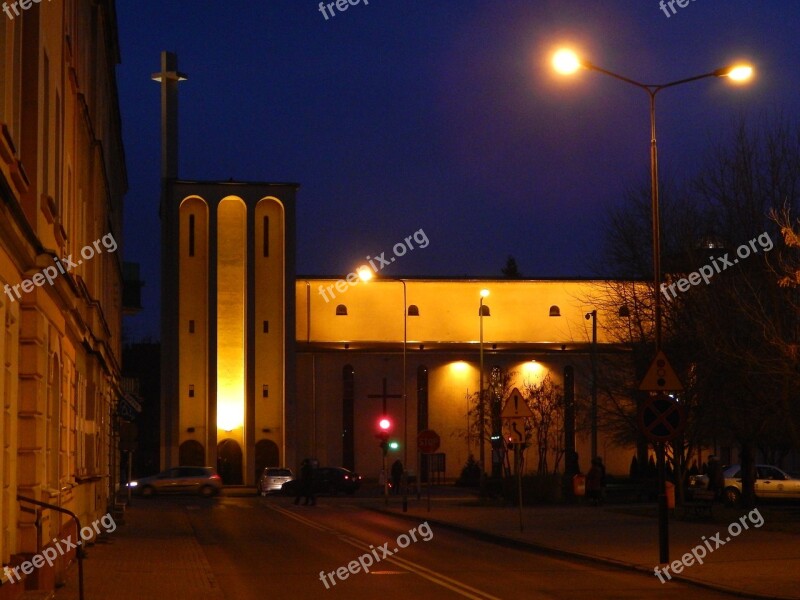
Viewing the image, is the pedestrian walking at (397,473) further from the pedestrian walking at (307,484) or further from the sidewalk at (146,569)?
the sidewalk at (146,569)

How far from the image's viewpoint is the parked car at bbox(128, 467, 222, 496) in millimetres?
58094

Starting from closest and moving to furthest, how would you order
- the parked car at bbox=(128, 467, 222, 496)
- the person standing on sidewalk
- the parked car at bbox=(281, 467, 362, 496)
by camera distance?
the person standing on sidewalk < the parked car at bbox=(128, 467, 222, 496) < the parked car at bbox=(281, 467, 362, 496)

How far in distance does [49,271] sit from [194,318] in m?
60.1

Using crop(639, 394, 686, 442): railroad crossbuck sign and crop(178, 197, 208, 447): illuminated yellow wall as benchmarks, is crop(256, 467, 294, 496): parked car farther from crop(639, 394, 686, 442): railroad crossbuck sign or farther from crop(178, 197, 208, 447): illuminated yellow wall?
crop(639, 394, 686, 442): railroad crossbuck sign

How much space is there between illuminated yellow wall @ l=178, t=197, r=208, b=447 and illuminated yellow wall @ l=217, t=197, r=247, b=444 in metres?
0.92

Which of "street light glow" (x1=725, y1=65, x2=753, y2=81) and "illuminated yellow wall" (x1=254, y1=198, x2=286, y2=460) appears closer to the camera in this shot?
"street light glow" (x1=725, y1=65, x2=753, y2=81)

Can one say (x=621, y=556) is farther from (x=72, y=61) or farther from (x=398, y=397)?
(x=398, y=397)

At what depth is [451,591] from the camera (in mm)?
16422

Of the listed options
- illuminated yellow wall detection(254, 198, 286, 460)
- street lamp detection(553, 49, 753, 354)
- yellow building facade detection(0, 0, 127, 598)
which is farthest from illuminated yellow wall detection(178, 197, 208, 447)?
street lamp detection(553, 49, 753, 354)

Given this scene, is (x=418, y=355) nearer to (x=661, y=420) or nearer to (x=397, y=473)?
(x=397, y=473)

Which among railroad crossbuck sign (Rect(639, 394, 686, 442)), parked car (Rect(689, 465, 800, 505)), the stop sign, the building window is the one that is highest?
the building window

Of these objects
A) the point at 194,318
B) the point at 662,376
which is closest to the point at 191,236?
the point at 194,318

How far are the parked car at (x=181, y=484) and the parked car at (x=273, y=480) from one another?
3550mm

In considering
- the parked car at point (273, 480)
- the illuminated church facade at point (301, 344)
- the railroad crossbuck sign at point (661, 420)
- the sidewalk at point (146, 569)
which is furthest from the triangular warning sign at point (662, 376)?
the illuminated church facade at point (301, 344)
